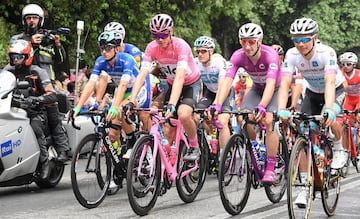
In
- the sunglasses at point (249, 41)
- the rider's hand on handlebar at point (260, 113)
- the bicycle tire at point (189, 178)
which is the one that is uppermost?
the sunglasses at point (249, 41)

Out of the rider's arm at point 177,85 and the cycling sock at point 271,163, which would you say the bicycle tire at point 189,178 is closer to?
the rider's arm at point 177,85

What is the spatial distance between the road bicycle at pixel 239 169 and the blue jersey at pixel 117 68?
1.69 metres

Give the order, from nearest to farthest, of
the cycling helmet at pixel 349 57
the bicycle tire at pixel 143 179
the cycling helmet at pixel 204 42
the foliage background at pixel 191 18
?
the bicycle tire at pixel 143 179, the cycling helmet at pixel 204 42, the cycling helmet at pixel 349 57, the foliage background at pixel 191 18

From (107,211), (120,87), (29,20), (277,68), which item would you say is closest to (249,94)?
(277,68)

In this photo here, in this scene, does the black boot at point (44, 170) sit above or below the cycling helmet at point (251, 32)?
below

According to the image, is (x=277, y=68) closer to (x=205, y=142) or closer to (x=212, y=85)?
(x=205, y=142)

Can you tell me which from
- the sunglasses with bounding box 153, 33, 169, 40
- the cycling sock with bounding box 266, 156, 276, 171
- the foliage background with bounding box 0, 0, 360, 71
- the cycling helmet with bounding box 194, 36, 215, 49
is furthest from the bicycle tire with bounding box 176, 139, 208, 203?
the foliage background with bounding box 0, 0, 360, 71

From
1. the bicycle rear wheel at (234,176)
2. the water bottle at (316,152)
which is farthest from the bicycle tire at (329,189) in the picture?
the bicycle rear wheel at (234,176)

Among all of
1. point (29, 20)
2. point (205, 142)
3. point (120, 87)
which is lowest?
point (205, 142)

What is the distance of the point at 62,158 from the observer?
417 inches

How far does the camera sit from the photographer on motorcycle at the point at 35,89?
33.5 feet

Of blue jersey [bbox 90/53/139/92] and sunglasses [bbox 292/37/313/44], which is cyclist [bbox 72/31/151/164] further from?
sunglasses [bbox 292/37/313/44]

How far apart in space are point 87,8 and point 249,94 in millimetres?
→ 14753

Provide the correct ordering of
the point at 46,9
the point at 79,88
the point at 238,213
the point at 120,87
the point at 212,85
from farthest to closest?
the point at 46,9 < the point at 79,88 < the point at 212,85 < the point at 120,87 < the point at 238,213
